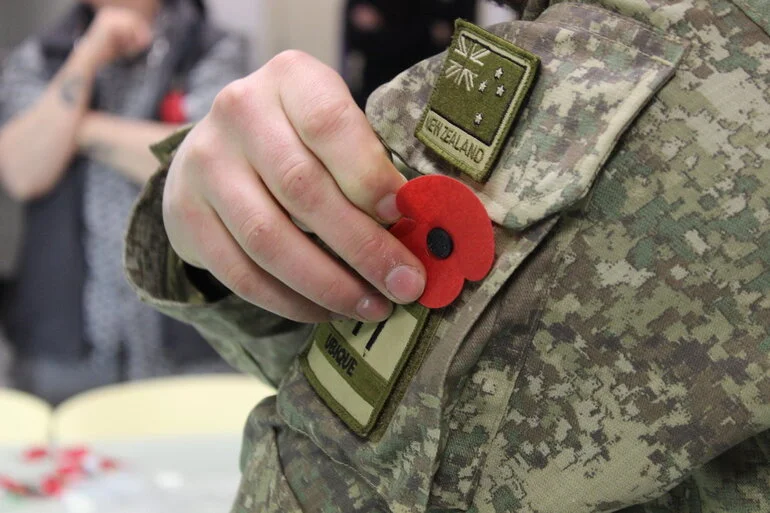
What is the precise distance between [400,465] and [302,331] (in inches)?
6.8

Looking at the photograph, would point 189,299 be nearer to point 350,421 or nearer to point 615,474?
point 350,421

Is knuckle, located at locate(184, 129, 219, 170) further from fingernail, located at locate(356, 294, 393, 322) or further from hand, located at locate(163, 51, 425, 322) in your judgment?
fingernail, located at locate(356, 294, 393, 322)

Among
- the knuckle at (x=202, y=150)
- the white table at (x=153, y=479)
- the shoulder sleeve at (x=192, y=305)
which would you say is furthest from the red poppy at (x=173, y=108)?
the knuckle at (x=202, y=150)

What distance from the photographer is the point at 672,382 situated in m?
0.35

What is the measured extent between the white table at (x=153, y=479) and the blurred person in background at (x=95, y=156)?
1.93ft

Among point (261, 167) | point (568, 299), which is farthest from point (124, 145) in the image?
point (568, 299)

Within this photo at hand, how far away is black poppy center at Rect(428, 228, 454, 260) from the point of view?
0.38 metres

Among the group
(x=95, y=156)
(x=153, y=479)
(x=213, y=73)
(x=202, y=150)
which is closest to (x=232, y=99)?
(x=202, y=150)

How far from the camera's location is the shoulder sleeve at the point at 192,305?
21.8 inches

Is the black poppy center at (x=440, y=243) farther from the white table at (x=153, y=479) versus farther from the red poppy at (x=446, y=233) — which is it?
the white table at (x=153, y=479)

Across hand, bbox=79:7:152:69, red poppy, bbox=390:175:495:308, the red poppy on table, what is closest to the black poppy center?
red poppy, bbox=390:175:495:308

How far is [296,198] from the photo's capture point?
41cm

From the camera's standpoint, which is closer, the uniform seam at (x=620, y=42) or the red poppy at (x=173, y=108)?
the uniform seam at (x=620, y=42)

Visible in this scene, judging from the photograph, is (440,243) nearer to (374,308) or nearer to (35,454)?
(374,308)
